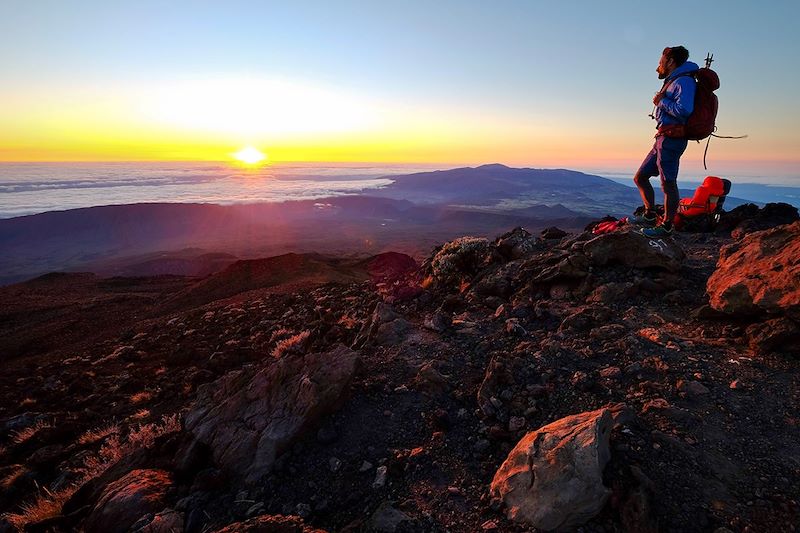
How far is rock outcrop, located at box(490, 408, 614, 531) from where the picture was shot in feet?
8.55

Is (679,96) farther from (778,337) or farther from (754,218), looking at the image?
(754,218)

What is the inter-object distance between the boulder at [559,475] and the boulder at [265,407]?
2.07 meters

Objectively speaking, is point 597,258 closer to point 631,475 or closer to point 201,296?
point 631,475

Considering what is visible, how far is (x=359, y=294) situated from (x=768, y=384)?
8904mm

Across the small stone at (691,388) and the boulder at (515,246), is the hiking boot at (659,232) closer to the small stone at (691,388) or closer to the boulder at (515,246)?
the boulder at (515,246)

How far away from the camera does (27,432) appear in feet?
21.6

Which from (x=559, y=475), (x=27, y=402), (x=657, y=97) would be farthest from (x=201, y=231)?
(x=559, y=475)

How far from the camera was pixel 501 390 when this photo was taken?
4.11m

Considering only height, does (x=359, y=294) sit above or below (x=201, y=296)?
above

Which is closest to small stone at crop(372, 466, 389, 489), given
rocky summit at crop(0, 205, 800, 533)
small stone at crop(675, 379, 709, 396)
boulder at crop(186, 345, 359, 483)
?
rocky summit at crop(0, 205, 800, 533)

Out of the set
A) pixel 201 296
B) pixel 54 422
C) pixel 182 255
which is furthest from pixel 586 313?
pixel 182 255

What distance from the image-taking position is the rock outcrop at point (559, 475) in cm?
261

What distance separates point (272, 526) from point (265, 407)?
1.70 metres

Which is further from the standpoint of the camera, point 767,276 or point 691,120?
point 691,120
